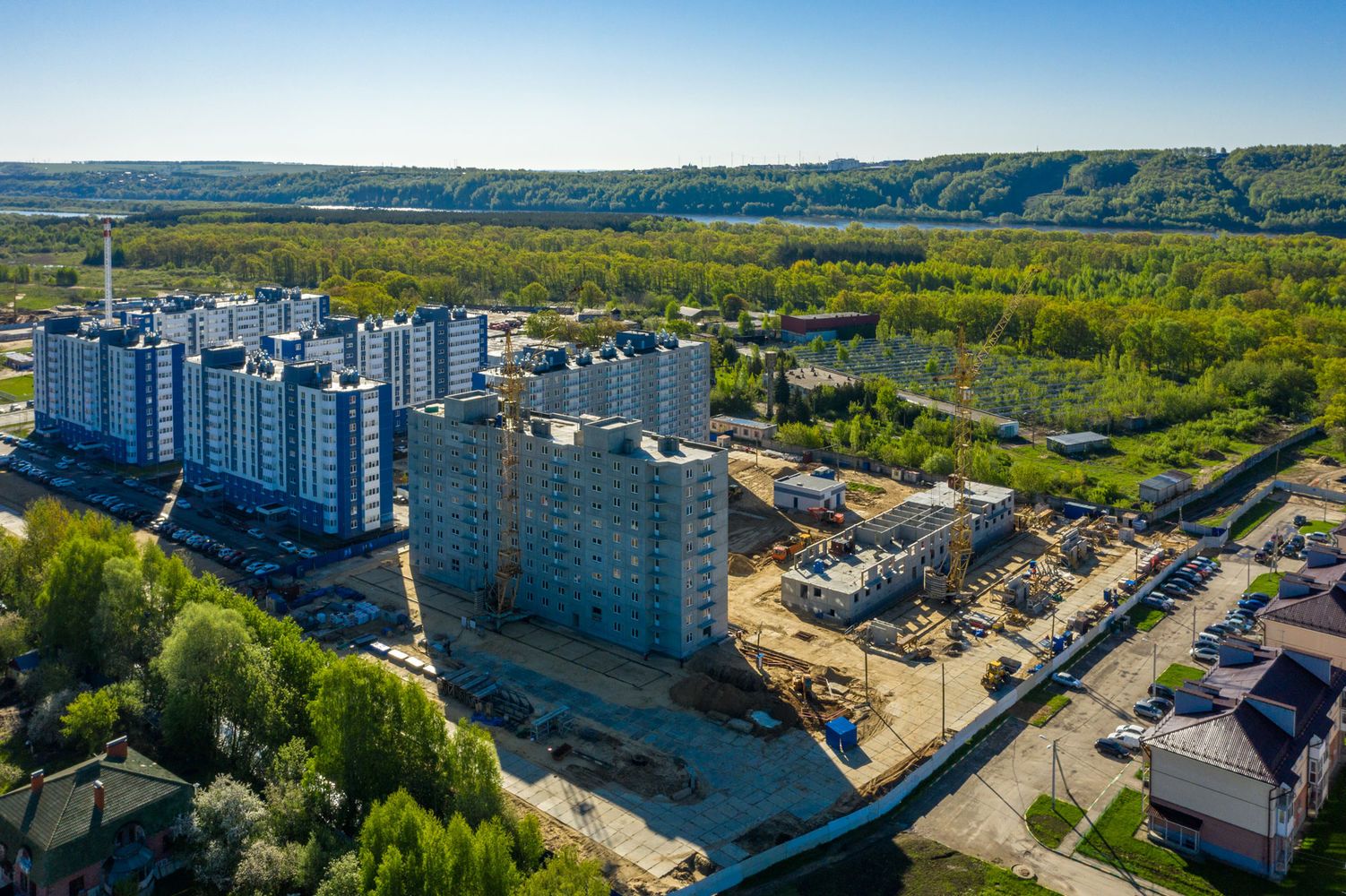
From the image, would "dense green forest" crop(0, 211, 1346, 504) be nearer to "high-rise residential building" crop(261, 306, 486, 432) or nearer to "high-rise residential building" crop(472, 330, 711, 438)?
"high-rise residential building" crop(472, 330, 711, 438)

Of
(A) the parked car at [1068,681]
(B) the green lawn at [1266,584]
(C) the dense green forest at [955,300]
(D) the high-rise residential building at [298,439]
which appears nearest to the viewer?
(A) the parked car at [1068,681]

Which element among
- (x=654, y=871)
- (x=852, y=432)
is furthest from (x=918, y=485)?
(x=654, y=871)

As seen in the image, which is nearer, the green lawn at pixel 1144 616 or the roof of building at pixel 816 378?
the green lawn at pixel 1144 616

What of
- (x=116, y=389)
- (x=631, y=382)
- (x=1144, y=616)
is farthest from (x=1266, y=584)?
(x=116, y=389)

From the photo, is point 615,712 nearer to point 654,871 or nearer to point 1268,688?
point 654,871

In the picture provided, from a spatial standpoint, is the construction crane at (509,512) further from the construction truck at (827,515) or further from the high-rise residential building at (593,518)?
the construction truck at (827,515)

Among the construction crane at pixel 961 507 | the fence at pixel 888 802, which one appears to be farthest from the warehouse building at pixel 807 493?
the fence at pixel 888 802

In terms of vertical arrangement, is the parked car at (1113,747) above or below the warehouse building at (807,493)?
below
